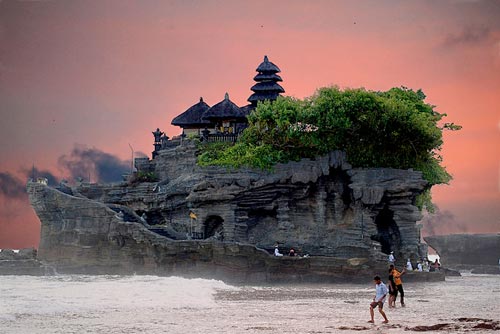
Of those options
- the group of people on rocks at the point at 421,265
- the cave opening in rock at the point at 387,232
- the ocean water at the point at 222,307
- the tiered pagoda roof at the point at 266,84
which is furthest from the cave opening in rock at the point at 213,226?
the tiered pagoda roof at the point at 266,84

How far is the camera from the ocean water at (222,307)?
32.2 metres

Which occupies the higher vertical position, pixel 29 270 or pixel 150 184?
pixel 150 184

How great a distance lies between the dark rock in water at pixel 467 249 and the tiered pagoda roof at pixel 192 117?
58.6ft

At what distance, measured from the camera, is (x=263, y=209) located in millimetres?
58875

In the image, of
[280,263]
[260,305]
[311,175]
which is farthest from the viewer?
[311,175]

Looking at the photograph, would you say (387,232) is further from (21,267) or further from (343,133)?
(21,267)

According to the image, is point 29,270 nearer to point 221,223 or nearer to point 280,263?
point 221,223

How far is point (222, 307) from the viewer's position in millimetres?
38844

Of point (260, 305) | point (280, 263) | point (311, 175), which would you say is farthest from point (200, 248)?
point (260, 305)

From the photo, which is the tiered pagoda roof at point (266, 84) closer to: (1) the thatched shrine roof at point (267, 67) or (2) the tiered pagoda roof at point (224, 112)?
(1) the thatched shrine roof at point (267, 67)

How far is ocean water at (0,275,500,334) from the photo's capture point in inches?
1267

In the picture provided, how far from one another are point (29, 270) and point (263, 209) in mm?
13686

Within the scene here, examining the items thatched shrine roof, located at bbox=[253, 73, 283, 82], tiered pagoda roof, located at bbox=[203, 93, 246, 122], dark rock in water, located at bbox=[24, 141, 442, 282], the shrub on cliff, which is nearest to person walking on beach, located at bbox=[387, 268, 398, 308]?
dark rock in water, located at bbox=[24, 141, 442, 282]

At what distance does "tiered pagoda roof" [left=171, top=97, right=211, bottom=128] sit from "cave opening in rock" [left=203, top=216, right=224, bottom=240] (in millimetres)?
12027
